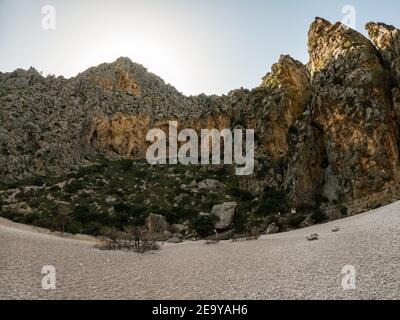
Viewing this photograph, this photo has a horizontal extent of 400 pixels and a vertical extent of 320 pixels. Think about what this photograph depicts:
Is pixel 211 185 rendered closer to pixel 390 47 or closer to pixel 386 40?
pixel 390 47

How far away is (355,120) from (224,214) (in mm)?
17807

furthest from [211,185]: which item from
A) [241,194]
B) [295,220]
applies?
[295,220]

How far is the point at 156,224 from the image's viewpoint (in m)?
36.3

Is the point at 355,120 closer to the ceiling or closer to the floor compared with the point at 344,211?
closer to the ceiling

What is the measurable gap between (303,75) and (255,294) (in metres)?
54.0

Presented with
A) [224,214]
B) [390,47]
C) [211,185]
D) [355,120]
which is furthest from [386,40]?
[211,185]

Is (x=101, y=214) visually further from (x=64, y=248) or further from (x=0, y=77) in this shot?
(x=0, y=77)

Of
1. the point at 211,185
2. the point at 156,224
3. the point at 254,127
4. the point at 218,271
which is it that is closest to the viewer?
the point at 218,271

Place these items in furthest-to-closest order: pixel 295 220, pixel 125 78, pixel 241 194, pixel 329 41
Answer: pixel 125 78 → pixel 241 194 → pixel 329 41 → pixel 295 220

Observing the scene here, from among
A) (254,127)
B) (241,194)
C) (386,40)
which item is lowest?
(241,194)

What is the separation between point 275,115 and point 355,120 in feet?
59.5

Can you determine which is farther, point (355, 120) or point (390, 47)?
point (390, 47)

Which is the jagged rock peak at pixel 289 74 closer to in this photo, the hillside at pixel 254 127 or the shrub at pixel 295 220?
the hillside at pixel 254 127
